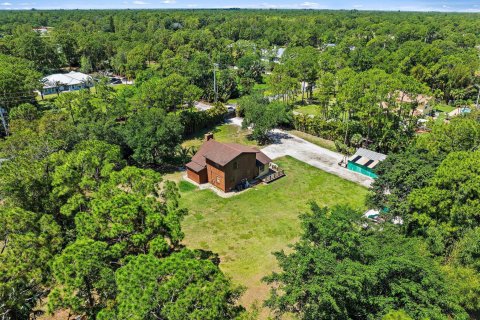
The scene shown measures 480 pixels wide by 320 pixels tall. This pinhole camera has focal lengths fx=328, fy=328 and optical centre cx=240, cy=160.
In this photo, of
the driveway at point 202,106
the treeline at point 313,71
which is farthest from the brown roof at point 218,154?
the driveway at point 202,106

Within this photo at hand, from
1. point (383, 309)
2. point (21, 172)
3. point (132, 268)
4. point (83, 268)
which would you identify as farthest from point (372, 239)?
point (21, 172)

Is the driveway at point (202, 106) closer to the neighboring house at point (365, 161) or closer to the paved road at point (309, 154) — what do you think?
the paved road at point (309, 154)

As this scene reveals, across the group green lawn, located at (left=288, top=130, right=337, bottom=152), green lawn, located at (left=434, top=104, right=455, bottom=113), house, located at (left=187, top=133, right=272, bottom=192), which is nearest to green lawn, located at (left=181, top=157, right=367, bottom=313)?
house, located at (left=187, top=133, right=272, bottom=192)

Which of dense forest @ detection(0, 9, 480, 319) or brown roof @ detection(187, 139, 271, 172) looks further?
brown roof @ detection(187, 139, 271, 172)

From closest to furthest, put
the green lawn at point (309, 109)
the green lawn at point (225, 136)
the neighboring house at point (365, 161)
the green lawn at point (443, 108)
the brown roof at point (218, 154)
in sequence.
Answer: the brown roof at point (218, 154) → the neighboring house at point (365, 161) → the green lawn at point (225, 136) → the green lawn at point (309, 109) → the green lawn at point (443, 108)

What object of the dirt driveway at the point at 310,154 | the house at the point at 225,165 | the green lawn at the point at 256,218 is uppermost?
the house at the point at 225,165

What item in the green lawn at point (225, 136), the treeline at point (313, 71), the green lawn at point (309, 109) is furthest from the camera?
the green lawn at point (309, 109)

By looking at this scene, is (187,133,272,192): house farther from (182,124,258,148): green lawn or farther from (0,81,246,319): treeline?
(0,81,246,319): treeline

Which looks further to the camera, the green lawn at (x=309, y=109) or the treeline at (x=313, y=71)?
the green lawn at (x=309, y=109)
